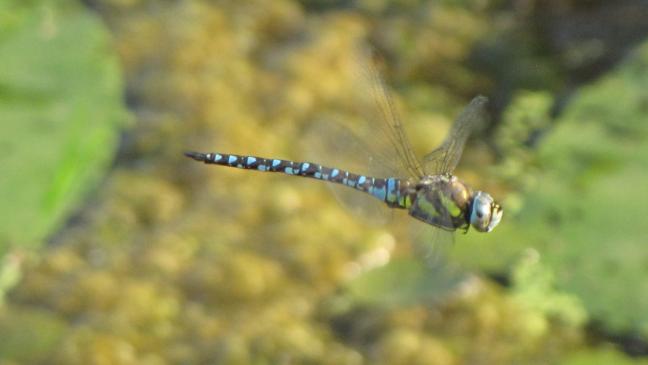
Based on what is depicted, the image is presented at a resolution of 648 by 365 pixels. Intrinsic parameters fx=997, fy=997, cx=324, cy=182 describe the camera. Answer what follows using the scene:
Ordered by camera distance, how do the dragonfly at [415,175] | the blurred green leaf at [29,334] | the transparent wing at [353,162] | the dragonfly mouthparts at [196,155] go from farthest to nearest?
1. the blurred green leaf at [29,334]
2. the transparent wing at [353,162]
3. the dragonfly at [415,175]
4. the dragonfly mouthparts at [196,155]

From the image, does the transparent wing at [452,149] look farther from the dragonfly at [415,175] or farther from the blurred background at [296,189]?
the blurred background at [296,189]

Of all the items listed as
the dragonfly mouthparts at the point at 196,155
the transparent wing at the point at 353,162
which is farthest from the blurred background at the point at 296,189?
the dragonfly mouthparts at the point at 196,155

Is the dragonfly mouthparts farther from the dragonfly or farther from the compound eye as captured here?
the compound eye

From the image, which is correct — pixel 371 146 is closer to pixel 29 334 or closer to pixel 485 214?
pixel 485 214

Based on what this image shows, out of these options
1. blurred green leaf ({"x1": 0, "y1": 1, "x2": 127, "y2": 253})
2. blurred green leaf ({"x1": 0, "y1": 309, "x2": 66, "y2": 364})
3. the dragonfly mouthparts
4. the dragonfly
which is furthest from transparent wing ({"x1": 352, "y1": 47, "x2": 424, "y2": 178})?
blurred green leaf ({"x1": 0, "y1": 1, "x2": 127, "y2": 253})

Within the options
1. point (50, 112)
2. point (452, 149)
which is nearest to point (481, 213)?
point (452, 149)

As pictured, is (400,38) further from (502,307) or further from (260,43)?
(502,307)
